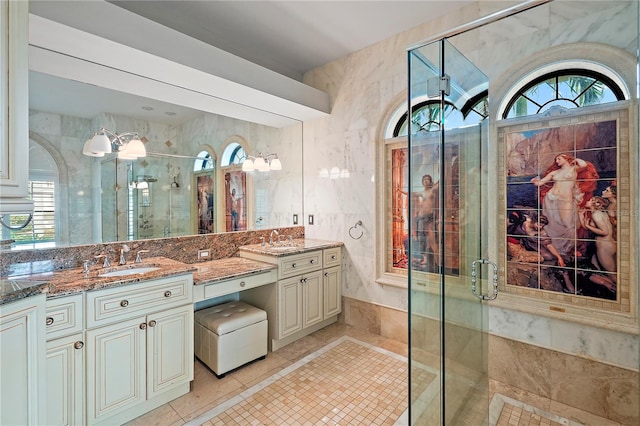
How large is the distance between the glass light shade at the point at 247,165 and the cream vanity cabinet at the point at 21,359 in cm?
225

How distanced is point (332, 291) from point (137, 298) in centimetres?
196

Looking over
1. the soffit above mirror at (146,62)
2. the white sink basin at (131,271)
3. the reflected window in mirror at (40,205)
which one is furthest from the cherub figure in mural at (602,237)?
the reflected window in mirror at (40,205)

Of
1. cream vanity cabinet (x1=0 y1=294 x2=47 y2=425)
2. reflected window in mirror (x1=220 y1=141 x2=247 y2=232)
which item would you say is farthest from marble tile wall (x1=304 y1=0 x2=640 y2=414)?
cream vanity cabinet (x1=0 y1=294 x2=47 y2=425)

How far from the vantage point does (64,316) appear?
1.62 m

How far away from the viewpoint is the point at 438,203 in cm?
158

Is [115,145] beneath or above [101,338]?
above

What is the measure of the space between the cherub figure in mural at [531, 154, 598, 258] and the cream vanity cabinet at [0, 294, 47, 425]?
2995mm

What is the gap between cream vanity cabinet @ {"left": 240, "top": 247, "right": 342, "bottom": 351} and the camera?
2.79 m

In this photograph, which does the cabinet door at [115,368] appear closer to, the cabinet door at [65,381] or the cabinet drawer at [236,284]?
the cabinet door at [65,381]

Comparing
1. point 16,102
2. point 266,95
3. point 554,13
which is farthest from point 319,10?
point 16,102

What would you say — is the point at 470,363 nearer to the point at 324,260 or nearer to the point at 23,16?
the point at 324,260

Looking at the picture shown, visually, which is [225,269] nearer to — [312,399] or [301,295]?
[301,295]

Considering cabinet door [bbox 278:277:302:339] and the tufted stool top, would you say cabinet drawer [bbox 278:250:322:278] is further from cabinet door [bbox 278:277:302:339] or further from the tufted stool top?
the tufted stool top

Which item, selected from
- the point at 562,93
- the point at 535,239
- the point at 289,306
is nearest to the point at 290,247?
the point at 289,306
